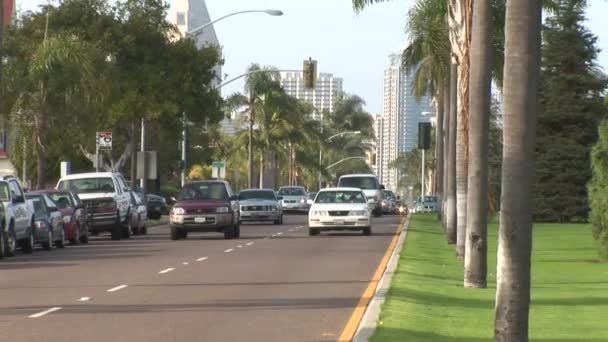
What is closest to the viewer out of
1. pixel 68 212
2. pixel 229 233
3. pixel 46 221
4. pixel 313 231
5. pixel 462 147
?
pixel 462 147

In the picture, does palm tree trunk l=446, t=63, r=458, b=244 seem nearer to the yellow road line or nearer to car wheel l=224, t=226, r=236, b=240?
car wheel l=224, t=226, r=236, b=240

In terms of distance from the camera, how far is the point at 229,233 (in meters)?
47.1

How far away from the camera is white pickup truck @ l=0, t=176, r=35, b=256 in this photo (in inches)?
1383

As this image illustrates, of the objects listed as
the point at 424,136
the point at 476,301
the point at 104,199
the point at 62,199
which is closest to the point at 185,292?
the point at 476,301

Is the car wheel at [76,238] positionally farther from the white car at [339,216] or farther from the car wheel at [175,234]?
the white car at [339,216]

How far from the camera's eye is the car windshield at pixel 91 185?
48.2 meters

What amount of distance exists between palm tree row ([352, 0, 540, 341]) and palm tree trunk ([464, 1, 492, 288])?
17 mm

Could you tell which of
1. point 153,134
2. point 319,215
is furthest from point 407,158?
point 319,215

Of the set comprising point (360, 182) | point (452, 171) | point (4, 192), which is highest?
point (360, 182)

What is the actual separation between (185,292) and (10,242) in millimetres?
12878

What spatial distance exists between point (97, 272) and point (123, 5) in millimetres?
34269

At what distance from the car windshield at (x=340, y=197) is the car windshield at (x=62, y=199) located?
30.7 feet

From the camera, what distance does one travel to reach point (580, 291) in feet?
81.7

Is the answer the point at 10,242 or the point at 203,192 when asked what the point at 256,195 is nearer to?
the point at 203,192
